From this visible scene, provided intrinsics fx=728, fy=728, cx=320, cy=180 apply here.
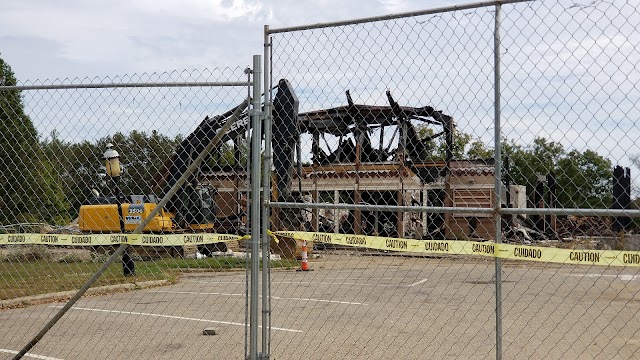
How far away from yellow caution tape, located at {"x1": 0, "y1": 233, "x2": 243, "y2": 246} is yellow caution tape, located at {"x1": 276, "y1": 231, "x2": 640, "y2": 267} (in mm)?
1007

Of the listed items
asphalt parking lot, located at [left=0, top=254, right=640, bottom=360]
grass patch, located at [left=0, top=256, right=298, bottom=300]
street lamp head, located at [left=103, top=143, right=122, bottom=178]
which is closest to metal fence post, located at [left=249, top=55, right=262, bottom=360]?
asphalt parking lot, located at [left=0, top=254, right=640, bottom=360]

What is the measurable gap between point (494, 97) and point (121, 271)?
13017 mm

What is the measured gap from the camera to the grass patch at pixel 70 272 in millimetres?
12894

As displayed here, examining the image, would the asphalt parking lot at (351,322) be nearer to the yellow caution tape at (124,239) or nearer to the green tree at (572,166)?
the yellow caution tape at (124,239)

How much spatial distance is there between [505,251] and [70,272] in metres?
12.9

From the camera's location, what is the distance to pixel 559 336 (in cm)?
920

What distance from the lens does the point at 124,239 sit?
5879 mm

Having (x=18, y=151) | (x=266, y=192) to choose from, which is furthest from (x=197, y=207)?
(x=266, y=192)

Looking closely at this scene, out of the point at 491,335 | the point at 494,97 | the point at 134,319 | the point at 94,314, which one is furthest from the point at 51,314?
the point at 494,97

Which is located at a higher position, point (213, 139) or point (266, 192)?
point (213, 139)

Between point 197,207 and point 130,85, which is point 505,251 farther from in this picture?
point 197,207

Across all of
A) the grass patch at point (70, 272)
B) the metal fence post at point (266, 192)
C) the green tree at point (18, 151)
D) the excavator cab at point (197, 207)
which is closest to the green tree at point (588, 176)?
the metal fence post at point (266, 192)

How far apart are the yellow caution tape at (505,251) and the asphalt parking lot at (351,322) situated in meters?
2.95

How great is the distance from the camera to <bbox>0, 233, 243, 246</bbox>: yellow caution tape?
18.8 ft
